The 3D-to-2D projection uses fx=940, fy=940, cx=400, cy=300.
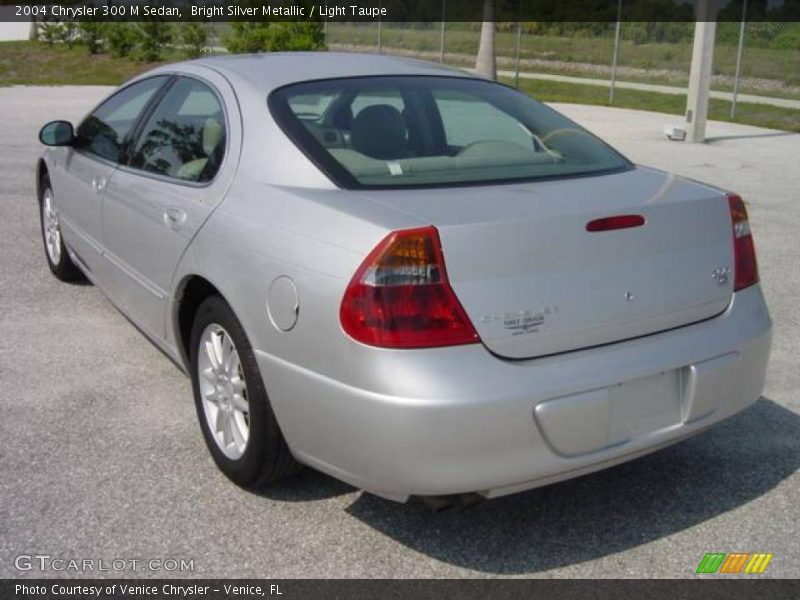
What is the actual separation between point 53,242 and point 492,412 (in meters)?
4.25

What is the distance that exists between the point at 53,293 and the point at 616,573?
13.8 ft

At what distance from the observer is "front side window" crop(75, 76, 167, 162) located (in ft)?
15.0

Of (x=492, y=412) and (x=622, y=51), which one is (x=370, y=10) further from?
(x=492, y=412)

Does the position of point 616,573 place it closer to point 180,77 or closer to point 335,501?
point 335,501

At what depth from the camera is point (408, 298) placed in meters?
2.73

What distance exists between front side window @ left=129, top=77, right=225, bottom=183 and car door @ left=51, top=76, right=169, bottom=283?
0.21 m

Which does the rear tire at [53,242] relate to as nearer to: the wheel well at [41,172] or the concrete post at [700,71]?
the wheel well at [41,172]

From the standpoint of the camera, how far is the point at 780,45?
3159 cm

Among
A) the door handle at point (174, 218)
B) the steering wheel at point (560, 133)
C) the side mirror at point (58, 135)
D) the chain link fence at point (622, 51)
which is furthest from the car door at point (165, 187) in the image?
the chain link fence at point (622, 51)

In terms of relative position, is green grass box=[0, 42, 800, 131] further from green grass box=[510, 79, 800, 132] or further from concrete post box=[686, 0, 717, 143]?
concrete post box=[686, 0, 717, 143]

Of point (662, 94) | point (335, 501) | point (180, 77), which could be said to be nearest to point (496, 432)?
point (335, 501)

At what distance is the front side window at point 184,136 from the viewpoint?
12.2ft

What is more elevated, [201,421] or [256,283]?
[256,283]

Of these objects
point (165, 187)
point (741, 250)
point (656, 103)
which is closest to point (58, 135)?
point (165, 187)
